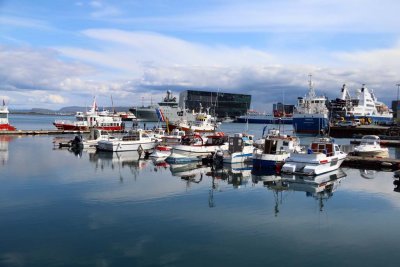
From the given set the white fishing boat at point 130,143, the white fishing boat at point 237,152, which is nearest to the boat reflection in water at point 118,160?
the white fishing boat at point 130,143

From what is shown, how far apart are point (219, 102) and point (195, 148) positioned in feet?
438

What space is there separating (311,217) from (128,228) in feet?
28.5

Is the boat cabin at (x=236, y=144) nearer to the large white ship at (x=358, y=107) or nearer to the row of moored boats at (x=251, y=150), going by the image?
the row of moored boats at (x=251, y=150)

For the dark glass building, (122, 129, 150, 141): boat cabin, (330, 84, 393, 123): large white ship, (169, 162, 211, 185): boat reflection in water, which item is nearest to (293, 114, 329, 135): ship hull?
(330, 84, 393, 123): large white ship

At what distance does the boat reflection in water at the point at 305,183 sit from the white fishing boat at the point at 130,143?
20.1m

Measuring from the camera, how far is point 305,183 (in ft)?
96.5

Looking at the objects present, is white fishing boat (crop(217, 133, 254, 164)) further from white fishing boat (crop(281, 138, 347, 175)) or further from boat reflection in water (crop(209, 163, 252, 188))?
white fishing boat (crop(281, 138, 347, 175))

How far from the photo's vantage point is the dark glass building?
16288 cm

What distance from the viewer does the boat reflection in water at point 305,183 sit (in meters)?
25.6

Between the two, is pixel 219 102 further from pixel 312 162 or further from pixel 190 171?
pixel 312 162

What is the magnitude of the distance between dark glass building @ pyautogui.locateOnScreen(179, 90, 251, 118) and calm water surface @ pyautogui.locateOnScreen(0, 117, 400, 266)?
128m

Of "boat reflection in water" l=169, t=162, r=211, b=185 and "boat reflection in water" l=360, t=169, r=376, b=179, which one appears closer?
"boat reflection in water" l=169, t=162, r=211, b=185

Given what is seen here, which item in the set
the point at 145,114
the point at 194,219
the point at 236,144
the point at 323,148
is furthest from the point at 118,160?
the point at 145,114

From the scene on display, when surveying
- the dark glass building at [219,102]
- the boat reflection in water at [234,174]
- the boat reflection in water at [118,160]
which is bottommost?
the boat reflection in water at [234,174]
